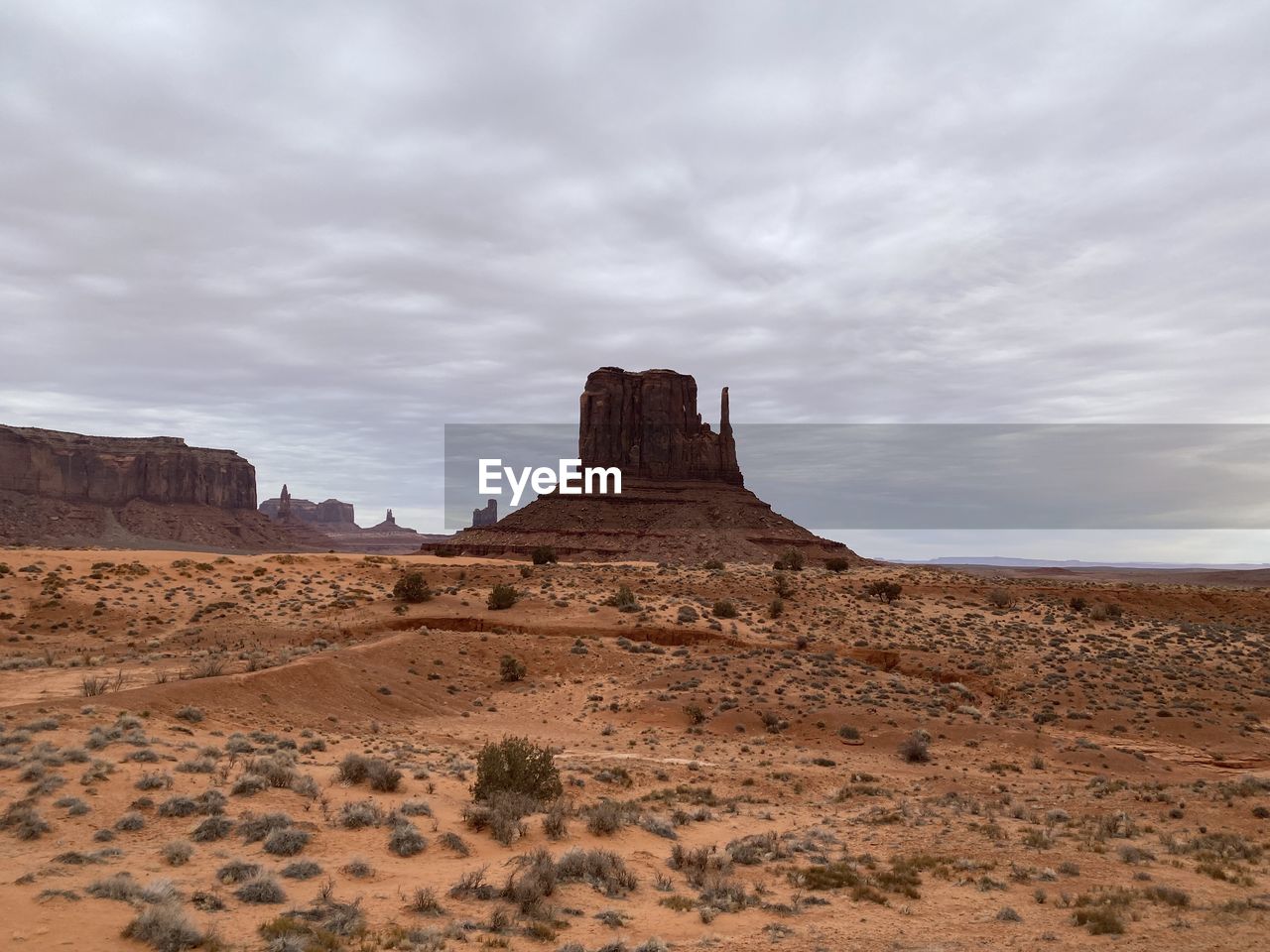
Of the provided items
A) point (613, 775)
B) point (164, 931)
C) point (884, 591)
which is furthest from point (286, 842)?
point (884, 591)

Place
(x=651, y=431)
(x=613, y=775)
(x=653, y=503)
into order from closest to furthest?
(x=613, y=775), (x=653, y=503), (x=651, y=431)

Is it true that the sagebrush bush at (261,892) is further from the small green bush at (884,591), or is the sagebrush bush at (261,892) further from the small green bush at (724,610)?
the small green bush at (884,591)

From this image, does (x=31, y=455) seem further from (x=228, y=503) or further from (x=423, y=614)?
(x=423, y=614)

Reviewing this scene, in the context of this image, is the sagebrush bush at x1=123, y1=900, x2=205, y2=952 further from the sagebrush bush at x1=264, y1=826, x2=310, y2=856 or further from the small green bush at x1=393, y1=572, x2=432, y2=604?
the small green bush at x1=393, y1=572, x2=432, y2=604

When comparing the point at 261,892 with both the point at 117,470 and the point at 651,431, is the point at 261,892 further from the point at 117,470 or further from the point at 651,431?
the point at 117,470

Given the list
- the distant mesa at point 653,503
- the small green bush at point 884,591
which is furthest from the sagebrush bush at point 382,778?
the distant mesa at point 653,503

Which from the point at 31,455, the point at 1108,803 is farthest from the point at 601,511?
the point at 31,455
